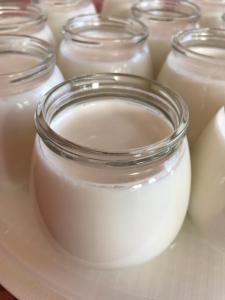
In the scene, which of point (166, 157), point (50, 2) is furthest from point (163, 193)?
point (50, 2)

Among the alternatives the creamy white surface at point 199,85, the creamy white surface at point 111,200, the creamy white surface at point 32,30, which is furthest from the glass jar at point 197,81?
the creamy white surface at point 32,30

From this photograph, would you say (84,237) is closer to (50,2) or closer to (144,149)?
(144,149)

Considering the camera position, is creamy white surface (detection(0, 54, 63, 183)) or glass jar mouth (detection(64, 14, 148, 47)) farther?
glass jar mouth (detection(64, 14, 148, 47))

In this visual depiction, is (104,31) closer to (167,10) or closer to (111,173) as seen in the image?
(167,10)

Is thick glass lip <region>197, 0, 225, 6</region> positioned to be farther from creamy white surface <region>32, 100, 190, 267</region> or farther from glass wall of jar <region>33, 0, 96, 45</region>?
creamy white surface <region>32, 100, 190, 267</region>

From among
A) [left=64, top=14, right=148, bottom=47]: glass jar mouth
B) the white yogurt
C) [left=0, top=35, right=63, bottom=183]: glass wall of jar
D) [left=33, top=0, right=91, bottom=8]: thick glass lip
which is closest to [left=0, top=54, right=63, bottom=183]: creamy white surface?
[left=0, top=35, right=63, bottom=183]: glass wall of jar

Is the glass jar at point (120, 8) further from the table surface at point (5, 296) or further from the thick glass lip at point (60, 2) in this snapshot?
the table surface at point (5, 296)

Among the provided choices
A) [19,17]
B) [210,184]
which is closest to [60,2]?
[19,17]
